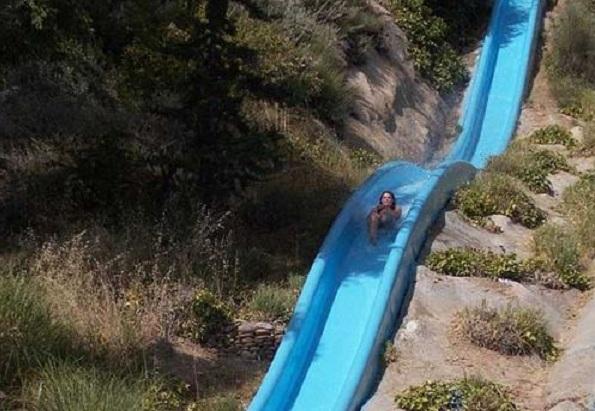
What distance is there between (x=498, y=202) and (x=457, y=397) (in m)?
4.28

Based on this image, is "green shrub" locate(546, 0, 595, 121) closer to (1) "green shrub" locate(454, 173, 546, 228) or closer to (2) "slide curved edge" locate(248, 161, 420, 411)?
(1) "green shrub" locate(454, 173, 546, 228)

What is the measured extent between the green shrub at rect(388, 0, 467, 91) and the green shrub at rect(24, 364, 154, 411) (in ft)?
Result: 37.2

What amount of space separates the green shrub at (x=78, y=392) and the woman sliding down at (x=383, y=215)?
153 inches

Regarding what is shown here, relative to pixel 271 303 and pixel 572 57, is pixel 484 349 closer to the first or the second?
pixel 271 303

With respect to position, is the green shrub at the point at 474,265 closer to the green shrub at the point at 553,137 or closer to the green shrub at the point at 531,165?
the green shrub at the point at 531,165

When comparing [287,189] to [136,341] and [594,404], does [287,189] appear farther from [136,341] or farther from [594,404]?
[594,404]

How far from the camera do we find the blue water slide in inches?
296

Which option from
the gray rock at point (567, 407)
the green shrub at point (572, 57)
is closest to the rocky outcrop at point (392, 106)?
the green shrub at point (572, 57)

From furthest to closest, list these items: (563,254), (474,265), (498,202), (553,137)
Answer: (553,137) → (498,202) → (563,254) → (474,265)

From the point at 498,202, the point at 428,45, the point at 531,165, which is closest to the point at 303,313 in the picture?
the point at 498,202

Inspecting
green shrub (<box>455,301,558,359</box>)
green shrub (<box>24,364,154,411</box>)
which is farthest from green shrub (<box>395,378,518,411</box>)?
green shrub (<box>24,364,154,411</box>)

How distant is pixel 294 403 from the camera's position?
7402 mm

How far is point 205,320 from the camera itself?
7887 millimetres

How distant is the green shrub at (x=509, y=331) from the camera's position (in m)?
8.26
